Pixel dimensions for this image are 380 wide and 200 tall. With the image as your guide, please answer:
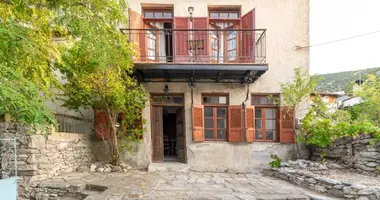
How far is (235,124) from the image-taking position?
700cm

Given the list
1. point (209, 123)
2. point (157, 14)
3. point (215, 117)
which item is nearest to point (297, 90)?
point (215, 117)

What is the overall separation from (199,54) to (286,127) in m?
3.58

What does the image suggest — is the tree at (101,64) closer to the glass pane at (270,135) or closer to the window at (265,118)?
the window at (265,118)

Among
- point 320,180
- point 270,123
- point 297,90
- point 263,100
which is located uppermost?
point 297,90

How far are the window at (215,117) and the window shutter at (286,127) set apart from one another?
175 cm

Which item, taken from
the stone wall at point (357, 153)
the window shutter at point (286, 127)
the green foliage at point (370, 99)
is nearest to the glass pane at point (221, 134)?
the window shutter at point (286, 127)

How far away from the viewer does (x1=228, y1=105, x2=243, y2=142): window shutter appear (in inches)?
274

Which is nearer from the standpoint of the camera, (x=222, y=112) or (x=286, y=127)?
(x=286, y=127)

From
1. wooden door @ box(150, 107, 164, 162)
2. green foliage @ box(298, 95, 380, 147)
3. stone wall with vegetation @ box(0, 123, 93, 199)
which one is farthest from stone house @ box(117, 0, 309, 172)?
stone wall with vegetation @ box(0, 123, 93, 199)

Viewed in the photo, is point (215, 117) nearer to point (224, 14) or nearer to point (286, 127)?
point (286, 127)

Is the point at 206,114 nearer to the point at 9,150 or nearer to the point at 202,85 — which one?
the point at 202,85

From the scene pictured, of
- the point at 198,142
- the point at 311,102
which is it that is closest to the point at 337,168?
the point at 311,102

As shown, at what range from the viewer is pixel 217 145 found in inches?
275

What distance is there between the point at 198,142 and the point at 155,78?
8.02ft
